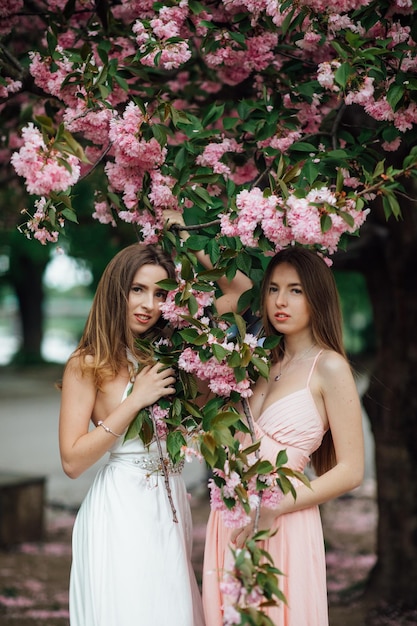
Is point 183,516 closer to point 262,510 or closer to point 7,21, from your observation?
point 262,510

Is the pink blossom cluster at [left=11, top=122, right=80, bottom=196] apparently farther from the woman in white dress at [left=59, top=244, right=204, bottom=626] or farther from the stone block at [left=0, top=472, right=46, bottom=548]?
the stone block at [left=0, top=472, right=46, bottom=548]

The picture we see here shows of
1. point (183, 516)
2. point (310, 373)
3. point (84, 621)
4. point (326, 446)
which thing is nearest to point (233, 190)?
point (310, 373)

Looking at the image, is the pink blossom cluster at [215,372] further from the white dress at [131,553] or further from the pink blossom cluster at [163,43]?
the pink blossom cluster at [163,43]

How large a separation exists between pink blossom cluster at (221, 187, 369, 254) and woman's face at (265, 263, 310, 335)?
21 centimetres

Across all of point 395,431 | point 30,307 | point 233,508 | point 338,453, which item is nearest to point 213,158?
point 338,453

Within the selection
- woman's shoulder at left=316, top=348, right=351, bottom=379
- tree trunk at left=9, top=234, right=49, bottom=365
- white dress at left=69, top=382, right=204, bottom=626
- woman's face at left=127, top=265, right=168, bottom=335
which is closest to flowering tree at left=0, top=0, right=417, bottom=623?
woman's face at left=127, top=265, right=168, bottom=335

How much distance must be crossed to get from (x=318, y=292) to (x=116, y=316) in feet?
2.42

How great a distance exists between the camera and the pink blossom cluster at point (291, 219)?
7.80 feet

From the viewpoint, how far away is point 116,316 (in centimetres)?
295

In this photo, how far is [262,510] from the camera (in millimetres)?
2658

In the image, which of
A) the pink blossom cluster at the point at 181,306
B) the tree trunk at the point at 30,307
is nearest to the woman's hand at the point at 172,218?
the pink blossom cluster at the point at 181,306

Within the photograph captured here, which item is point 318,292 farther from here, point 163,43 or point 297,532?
point 163,43

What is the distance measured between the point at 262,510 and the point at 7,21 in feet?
7.46

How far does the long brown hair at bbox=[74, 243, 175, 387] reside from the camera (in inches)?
115
